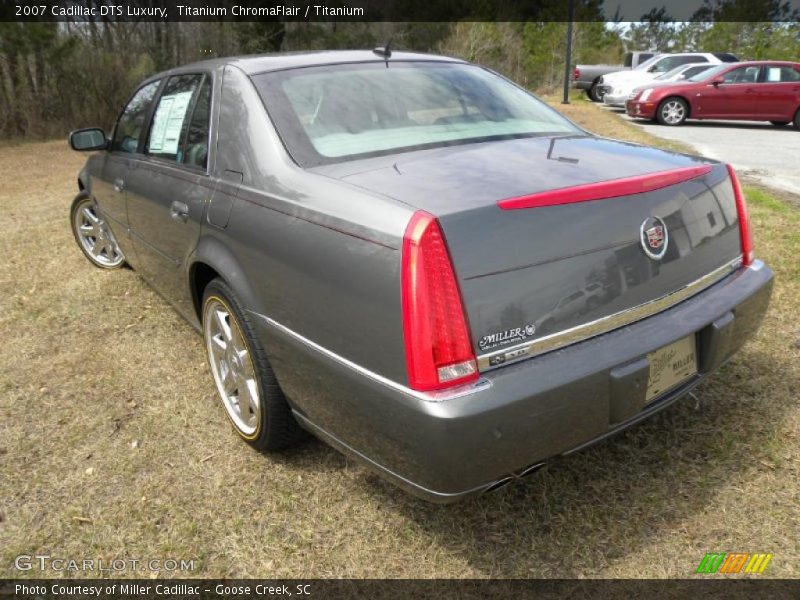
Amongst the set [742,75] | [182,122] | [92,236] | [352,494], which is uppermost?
[742,75]

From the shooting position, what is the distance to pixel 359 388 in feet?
6.20

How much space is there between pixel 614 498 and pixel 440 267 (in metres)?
1.25

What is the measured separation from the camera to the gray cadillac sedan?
1.73 m

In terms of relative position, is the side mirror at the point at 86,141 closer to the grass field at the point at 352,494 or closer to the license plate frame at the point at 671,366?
the grass field at the point at 352,494

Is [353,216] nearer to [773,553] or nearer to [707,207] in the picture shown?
[707,207]

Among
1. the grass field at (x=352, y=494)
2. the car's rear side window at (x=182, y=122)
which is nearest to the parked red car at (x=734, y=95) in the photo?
the grass field at (x=352, y=494)

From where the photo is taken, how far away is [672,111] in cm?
1377

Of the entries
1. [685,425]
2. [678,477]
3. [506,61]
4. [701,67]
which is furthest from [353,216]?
[506,61]

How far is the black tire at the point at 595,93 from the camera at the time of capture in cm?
1923

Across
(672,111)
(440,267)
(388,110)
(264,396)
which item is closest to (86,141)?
(388,110)

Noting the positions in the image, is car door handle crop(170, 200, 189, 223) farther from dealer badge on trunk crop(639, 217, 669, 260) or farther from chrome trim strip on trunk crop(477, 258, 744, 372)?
dealer badge on trunk crop(639, 217, 669, 260)

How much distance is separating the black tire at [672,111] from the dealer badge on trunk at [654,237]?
43.6 feet

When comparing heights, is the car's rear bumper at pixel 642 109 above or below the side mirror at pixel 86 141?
below

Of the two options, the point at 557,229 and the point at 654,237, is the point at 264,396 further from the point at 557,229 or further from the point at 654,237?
the point at 654,237
